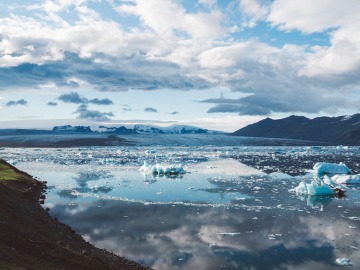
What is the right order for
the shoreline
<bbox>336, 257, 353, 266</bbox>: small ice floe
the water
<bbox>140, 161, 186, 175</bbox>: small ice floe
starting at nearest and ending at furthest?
the shoreline → <bbox>336, 257, 353, 266</bbox>: small ice floe → the water → <bbox>140, 161, 186, 175</bbox>: small ice floe

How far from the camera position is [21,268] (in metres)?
10.6

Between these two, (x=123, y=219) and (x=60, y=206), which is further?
(x=60, y=206)

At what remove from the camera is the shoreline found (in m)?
11.9

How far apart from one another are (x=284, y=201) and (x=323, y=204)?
2.92 m

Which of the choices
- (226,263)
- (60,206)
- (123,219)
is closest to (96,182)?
(60,206)

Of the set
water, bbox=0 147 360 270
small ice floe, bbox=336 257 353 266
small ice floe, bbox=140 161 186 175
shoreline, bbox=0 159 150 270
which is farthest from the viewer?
small ice floe, bbox=140 161 186 175

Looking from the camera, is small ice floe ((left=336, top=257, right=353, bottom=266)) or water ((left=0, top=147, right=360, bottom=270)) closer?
small ice floe ((left=336, top=257, right=353, bottom=266))

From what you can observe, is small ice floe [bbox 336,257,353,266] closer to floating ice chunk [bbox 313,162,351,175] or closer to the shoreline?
the shoreline

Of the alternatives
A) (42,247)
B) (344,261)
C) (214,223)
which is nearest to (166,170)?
(214,223)

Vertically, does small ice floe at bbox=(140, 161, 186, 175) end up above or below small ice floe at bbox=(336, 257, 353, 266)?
above

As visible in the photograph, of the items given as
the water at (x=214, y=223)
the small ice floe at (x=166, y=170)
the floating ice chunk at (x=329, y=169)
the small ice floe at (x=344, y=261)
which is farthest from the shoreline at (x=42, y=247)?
the floating ice chunk at (x=329, y=169)

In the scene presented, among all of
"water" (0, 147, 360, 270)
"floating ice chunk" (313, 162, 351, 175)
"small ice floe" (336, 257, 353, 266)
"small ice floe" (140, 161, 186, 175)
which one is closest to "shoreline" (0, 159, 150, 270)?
"water" (0, 147, 360, 270)

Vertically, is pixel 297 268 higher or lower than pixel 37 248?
lower

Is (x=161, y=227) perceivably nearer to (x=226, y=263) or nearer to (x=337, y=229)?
(x=226, y=263)
